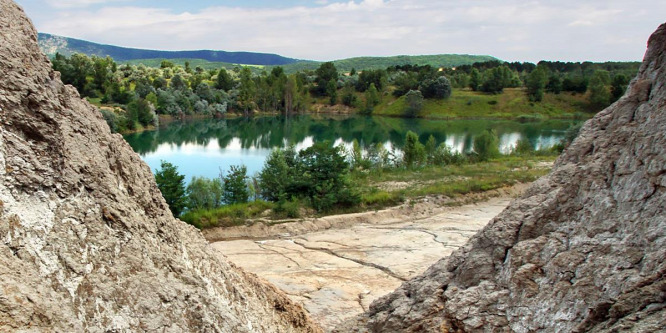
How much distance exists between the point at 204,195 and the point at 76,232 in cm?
1388

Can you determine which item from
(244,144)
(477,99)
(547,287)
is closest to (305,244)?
(547,287)

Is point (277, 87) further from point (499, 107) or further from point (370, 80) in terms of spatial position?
point (499, 107)

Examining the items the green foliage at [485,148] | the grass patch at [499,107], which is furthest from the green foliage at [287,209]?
the grass patch at [499,107]

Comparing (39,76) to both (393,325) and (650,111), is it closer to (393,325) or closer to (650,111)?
(393,325)

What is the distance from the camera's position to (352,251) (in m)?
11.0

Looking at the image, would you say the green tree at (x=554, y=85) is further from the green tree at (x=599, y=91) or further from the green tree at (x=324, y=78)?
the green tree at (x=324, y=78)

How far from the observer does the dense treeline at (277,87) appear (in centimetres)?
6419

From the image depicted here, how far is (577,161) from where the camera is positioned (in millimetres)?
5289

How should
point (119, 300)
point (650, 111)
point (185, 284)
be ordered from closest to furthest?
1. point (119, 300)
2. point (185, 284)
3. point (650, 111)

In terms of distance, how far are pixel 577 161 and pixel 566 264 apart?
5.51 ft

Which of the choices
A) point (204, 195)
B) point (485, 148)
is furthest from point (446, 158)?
point (204, 195)

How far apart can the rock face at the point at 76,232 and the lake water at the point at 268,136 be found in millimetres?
25213

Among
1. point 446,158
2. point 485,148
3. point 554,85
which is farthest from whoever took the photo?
point 554,85

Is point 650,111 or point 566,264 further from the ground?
point 650,111
